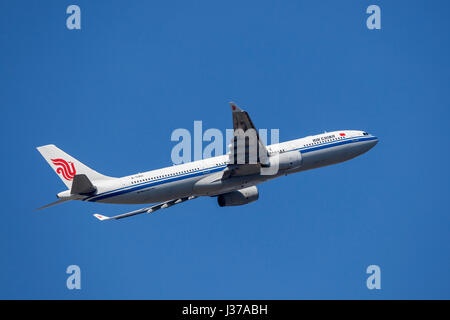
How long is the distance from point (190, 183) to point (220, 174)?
2.69 meters

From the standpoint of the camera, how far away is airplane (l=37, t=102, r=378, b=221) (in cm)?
5512

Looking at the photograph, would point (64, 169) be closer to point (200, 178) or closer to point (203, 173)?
point (200, 178)

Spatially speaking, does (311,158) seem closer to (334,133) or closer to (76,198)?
(334,133)

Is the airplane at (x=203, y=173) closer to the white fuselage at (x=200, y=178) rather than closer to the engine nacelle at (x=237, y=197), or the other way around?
the white fuselage at (x=200, y=178)

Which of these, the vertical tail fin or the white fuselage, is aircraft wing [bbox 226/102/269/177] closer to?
the white fuselage

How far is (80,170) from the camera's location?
57969 millimetres

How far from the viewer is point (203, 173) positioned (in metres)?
59.0

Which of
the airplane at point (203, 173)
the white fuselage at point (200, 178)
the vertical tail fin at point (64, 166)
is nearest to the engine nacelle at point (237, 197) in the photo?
the airplane at point (203, 173)

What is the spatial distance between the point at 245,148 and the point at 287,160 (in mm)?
4527

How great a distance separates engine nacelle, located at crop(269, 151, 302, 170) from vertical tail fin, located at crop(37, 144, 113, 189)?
13.8 meters

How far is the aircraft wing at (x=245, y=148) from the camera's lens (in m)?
53.0

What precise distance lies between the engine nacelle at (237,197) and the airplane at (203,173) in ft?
2.34
